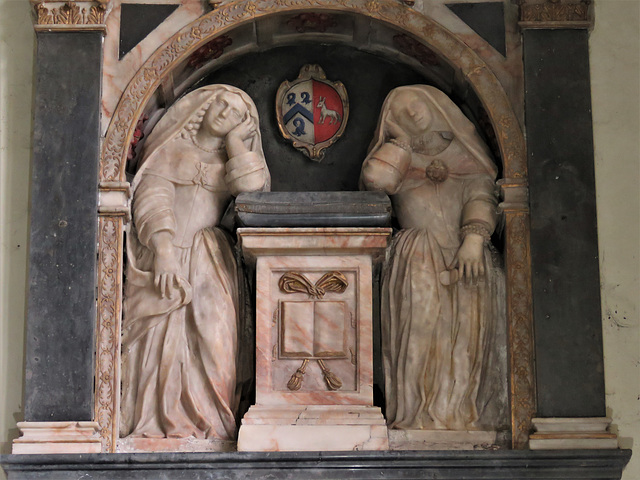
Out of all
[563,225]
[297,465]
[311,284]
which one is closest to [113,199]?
[311,284]

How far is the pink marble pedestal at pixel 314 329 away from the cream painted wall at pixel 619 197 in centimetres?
147

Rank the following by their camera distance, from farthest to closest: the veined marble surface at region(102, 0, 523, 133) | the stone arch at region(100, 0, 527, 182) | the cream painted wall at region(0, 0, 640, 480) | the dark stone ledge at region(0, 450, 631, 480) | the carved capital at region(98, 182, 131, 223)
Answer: the veined marble surface at region(102, 0, 523, 133) < the stone arch at region(100, 0, 527, 182) < the carved capital at region(98, 182, 131, 223) < the cream painted wall at region(0, 0, 640, 480) < the dark stone ledge at region(0, 450, 631, 480)

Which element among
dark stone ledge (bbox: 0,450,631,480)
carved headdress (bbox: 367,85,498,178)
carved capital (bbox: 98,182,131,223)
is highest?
carved headdress (bbox: 367,85,498,178)

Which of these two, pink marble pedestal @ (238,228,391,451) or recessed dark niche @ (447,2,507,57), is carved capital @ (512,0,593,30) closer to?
recessed dark niche @ (447,2,507,57)

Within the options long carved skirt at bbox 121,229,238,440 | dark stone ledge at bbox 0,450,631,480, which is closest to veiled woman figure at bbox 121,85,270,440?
long carved skirt at bbox 121,229,238,440

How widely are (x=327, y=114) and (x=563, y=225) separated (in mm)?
1923

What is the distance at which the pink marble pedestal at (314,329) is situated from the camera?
8.91m

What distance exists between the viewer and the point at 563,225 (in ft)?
30.1

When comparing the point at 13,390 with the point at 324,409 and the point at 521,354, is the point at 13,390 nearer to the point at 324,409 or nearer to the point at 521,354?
the point at 324,409

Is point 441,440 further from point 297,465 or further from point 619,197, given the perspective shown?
point 619,197

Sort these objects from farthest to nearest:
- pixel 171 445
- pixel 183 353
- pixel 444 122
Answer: pixel 444 122 → pixel 183 353 → pixel 171 445

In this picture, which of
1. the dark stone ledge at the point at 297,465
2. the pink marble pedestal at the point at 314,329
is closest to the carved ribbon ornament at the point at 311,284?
the pink marble pedestal at the point at 314,329

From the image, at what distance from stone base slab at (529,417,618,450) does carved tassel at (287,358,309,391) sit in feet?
4.82

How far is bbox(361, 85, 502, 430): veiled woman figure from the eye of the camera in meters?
9.19
